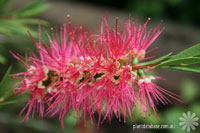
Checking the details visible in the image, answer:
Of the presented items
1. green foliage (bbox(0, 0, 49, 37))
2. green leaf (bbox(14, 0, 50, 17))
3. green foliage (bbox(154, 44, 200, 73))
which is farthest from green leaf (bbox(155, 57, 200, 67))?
green leaf (bbox(14, 0, 50, 17))

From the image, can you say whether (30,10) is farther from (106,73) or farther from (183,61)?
(183,61)

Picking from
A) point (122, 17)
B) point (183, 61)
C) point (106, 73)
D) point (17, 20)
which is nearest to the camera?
point (183, 61)

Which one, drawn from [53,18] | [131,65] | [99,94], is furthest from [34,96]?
[53,18]

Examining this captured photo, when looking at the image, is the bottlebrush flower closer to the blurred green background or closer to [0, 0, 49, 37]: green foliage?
[0, 0, 49, 37]: green foliage

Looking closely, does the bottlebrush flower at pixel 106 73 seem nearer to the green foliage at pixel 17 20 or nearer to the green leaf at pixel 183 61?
the green leaf at pixel 183 61

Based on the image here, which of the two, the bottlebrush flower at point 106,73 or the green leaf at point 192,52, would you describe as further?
the bottlebrush flower at point 106,73

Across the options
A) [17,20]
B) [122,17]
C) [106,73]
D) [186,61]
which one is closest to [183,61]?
[186,61]

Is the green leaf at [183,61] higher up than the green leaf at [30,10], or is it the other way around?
the green leaf at [30,10]

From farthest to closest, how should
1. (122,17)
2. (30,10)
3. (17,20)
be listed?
(122,17)
(30,10)
(17,20)

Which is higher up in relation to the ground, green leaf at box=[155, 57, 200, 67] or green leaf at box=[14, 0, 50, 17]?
green leaf at box=[14, 0, 50, 17]

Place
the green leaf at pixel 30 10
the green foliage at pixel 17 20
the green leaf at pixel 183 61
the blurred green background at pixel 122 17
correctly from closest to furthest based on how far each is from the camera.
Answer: the green leaf at pixel 183 61, the green foliage at pixel 17 20, the green leaf at pixel 30 10, the blurred green background at pixel 122 17

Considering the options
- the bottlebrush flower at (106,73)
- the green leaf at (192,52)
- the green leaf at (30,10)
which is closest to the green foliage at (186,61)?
the green leaf at (192,52)

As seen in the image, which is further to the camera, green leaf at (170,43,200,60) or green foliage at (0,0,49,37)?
green foliage at (0,0,49,37)

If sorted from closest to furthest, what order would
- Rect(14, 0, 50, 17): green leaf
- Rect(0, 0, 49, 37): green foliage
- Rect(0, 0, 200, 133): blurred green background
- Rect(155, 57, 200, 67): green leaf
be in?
Rect(155, 57, 200, 67): green leaf, Rect(0, 0, 49, 37): green foliage, Rect(14, 0, 50, 17): green leaf, Rect(0, 0, 200, 133): blurred green background
